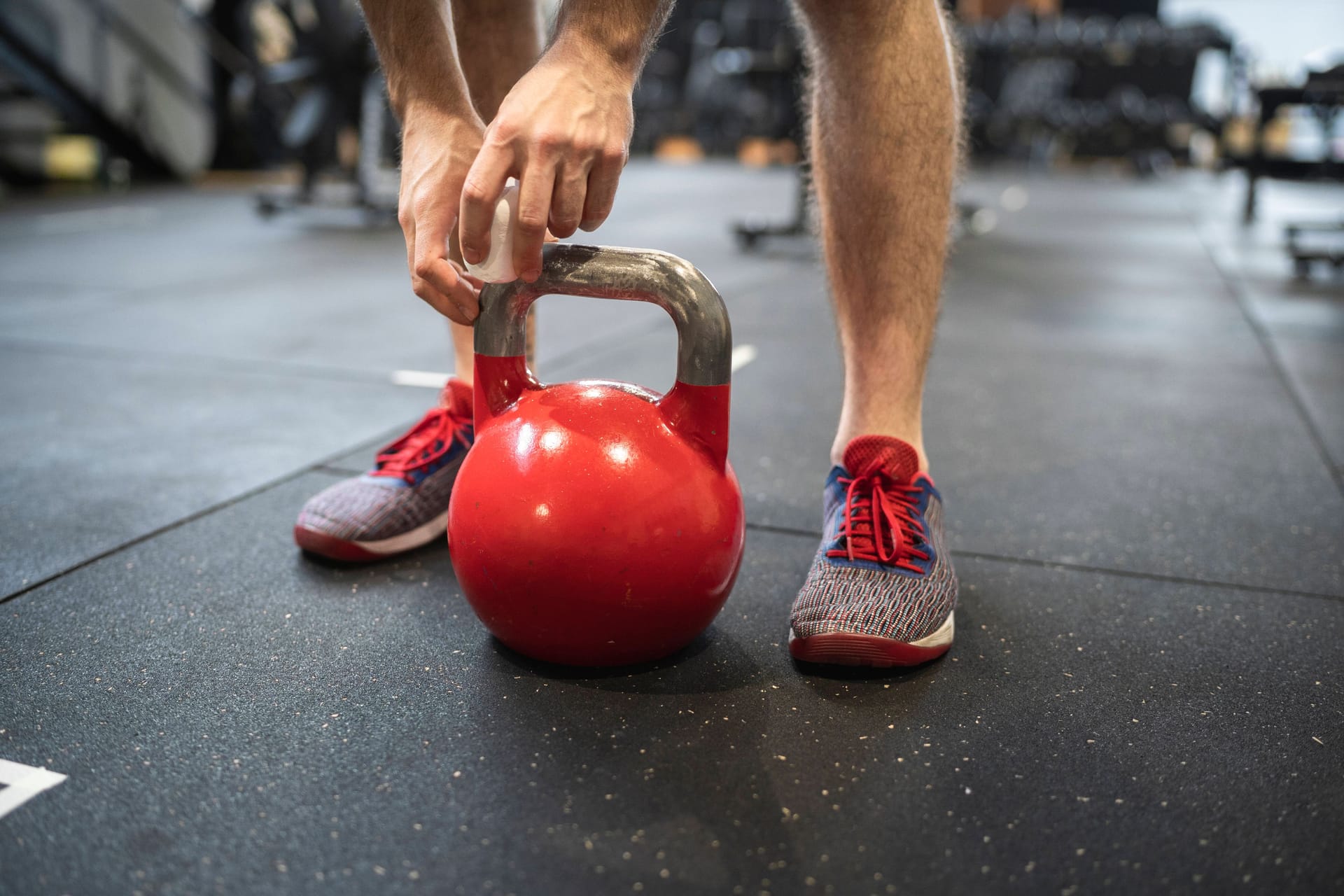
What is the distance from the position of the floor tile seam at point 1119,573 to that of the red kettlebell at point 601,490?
0.36 metres

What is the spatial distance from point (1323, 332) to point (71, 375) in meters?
2.63

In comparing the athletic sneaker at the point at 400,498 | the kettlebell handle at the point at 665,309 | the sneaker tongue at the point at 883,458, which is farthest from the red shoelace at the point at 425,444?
the sneaker tongue at the point at 883,458

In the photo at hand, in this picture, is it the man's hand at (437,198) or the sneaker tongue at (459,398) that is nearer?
the man's hand at (437,198)

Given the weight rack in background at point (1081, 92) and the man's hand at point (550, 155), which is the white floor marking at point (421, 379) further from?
the weight rack in background at point (1081, 92)

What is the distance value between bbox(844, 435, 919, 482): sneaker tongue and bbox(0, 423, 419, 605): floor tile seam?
70 cm

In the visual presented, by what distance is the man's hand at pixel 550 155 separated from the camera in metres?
0.70

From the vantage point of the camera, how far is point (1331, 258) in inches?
124

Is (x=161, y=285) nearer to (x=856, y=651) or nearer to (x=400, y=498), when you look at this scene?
(x=400, y=498)

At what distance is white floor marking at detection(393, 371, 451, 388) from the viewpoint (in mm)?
1826

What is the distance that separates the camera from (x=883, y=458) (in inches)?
39.1

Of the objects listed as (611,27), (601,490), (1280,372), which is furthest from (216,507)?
(1280,372)

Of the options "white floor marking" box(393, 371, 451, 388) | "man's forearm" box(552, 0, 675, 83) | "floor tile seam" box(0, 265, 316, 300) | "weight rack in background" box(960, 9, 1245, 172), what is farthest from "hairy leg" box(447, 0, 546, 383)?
"weight rack in background" box(960, 9, 1245, 172)

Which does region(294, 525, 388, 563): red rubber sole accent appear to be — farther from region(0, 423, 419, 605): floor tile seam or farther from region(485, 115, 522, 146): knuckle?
region(485, 115, 522, 146): knuckle

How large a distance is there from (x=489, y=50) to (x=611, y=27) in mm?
450
